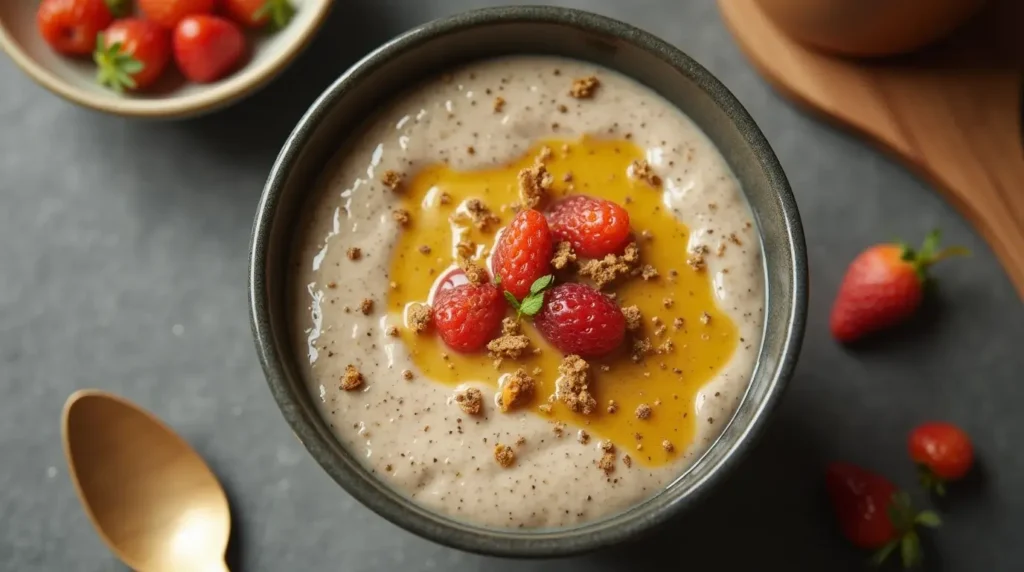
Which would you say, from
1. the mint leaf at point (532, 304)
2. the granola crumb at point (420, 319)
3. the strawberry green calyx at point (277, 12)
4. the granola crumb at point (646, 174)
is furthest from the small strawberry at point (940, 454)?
the strawberry green calyx at point (277, 12)

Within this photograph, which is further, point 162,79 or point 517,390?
point 162,79

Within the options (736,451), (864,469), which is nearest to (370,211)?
(736,451)

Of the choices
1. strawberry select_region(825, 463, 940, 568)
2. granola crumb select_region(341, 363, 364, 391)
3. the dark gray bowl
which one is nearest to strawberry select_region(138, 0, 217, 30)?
the dark gray bowl

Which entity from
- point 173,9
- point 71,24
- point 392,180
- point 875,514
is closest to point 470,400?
point 392,180

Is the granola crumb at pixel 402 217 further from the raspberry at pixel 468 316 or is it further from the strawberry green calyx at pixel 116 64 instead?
the strawberry green calyx at pixel 116 64

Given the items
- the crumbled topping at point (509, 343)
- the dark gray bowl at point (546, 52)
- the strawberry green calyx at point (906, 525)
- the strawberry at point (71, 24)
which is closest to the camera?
the dark gray bowl at point (546, 52)

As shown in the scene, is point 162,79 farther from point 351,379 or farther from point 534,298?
point 534,298

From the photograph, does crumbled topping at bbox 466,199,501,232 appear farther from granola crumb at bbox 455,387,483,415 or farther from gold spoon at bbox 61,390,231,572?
gold spoon at bbox 61,390,231,572
